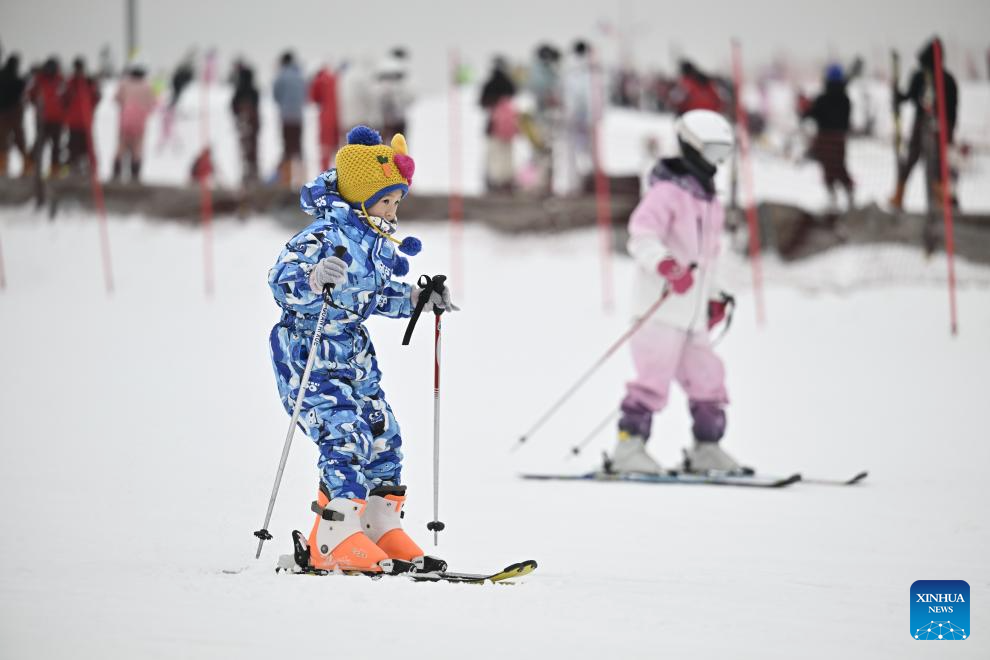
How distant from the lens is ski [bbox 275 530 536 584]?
15.6ft

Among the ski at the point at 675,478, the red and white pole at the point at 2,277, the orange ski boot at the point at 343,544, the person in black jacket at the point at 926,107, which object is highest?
the person in black jacket at the point at 926,107

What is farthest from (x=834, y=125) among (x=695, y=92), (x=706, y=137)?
(x=706, y=137)

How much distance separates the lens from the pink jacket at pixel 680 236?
756cm

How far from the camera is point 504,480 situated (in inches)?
296

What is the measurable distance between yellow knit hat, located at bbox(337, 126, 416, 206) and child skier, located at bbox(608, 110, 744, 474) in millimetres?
2697

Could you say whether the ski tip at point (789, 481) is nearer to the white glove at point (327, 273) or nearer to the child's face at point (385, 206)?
the child's face at point (385, 206)

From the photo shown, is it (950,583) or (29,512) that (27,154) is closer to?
(29,512)

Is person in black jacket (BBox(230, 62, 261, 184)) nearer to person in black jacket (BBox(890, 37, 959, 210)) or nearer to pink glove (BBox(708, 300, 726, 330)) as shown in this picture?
person in black jacket (BBox(890, 37, 959, 210))

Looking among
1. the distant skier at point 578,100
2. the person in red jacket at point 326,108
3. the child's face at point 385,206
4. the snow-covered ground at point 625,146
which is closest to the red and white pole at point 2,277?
the snow-covered ground at point 625,146

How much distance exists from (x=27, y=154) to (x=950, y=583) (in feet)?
48.7

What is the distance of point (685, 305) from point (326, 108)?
426 inches

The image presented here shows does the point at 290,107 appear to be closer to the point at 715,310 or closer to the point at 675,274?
the point at 715,310

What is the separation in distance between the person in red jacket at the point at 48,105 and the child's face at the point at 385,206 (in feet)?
43.1

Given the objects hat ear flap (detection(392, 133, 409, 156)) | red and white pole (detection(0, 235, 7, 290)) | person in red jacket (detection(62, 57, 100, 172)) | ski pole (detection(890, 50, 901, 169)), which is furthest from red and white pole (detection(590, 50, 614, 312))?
hat ear flap (detection(392, 133, 409, 156))
